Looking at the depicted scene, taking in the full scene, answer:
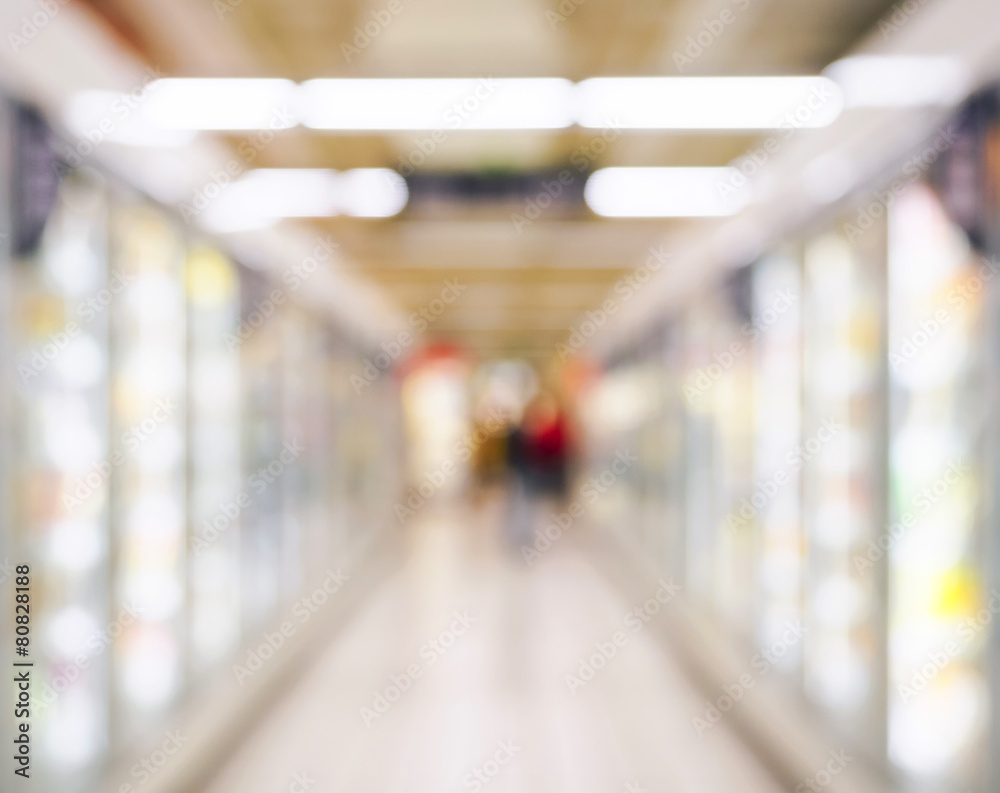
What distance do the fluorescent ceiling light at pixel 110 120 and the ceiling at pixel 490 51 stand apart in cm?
102

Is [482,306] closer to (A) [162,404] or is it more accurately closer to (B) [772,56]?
(B) [772,56]

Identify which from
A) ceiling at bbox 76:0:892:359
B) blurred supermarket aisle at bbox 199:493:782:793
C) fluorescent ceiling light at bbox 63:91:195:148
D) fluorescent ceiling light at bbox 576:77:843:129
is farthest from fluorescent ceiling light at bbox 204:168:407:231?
blurred supermarket aisle at bbox 199:493:782:793

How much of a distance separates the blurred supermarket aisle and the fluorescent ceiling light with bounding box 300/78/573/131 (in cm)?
278

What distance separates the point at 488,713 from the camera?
14.9 ft

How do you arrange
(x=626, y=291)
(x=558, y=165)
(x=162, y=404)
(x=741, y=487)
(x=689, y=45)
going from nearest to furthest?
(x=162, y=404) → (x=689, y=45) → (x=741, y=487) → (x=558, y=165) → (x=626, y=291)

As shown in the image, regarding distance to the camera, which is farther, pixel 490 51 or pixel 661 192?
pixel 661 192

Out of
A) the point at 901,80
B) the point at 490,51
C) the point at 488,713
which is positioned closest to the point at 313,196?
the point at 490,51

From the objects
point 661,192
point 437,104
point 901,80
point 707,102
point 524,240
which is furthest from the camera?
point 524,240

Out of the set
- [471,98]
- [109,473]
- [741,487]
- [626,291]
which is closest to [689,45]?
[471,98]

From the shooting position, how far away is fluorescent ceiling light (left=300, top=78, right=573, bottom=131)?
12.3 feet

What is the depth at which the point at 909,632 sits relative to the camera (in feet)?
9.73

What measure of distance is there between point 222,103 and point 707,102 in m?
2.04

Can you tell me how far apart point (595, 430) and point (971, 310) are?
11732mm

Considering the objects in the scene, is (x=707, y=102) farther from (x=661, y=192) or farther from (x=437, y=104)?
(x=661, y=192)
